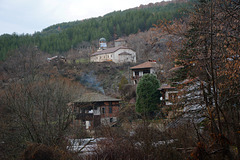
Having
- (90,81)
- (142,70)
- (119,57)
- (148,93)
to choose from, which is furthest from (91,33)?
(148,93)

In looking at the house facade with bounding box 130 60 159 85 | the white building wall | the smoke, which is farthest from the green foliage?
the white building wall

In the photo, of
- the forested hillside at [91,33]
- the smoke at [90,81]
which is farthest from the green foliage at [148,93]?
the forested hillside at [91,33]

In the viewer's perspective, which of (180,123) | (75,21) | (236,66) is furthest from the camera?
(75,21)

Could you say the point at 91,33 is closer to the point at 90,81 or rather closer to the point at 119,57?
the point at 119,57

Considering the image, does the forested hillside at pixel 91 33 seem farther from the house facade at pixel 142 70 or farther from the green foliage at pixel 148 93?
the green foliage at pixel 148 93

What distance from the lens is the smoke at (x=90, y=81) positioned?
164 ft

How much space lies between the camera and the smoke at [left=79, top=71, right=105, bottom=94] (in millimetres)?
49881

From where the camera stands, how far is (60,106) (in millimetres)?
14594

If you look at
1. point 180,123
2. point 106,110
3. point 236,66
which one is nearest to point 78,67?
point 106,110

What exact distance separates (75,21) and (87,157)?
171477 millimetres

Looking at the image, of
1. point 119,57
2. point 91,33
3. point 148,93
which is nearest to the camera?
point 148,93

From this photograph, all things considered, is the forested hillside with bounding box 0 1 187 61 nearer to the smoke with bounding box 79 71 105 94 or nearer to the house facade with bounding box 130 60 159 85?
the smoke with bounding box 79 71 105 94

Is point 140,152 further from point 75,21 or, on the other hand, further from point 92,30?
point 75,21

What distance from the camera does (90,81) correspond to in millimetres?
52188
